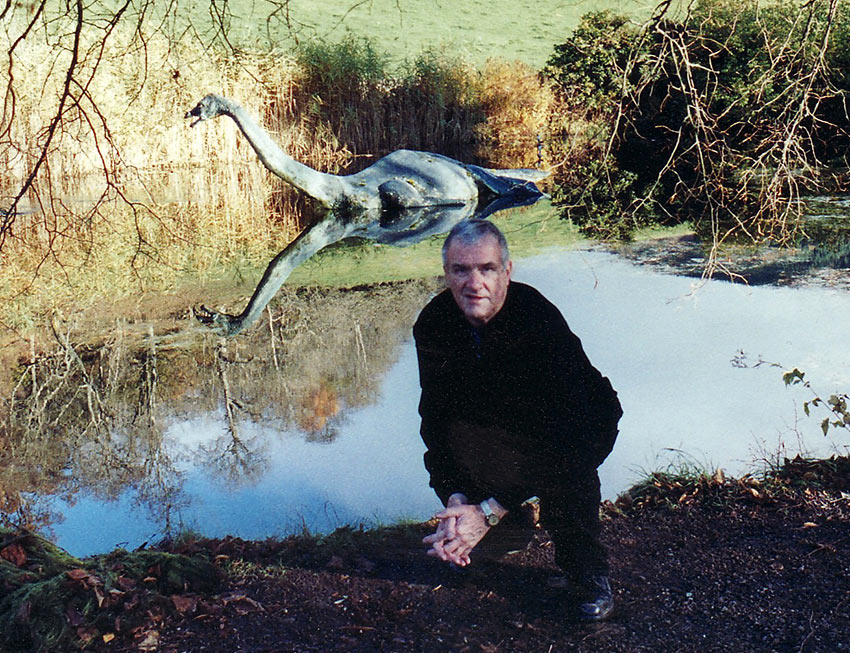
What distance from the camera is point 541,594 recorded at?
281 centimetres

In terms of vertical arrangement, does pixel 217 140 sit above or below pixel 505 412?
above

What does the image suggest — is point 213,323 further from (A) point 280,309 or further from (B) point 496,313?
(B) point 496,313

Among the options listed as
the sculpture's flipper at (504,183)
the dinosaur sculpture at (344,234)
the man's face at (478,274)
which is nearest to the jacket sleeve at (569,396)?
the man's face at (478,274)

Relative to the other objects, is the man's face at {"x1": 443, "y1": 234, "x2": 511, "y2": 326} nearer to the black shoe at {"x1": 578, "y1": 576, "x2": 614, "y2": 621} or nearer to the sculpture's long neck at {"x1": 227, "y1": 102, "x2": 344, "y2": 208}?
the black shoe at {"x1": 578, "y1": 576, "x2": 614, "y2": 621}

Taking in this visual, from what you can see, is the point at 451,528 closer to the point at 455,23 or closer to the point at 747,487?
the point at 747,487

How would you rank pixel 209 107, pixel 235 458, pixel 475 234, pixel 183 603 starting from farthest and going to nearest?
1. pixel 209 107
2. pixel 235 458
3. pixel 183 603
4. pixel 475 234

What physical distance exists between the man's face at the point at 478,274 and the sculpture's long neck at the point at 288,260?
12.9ft

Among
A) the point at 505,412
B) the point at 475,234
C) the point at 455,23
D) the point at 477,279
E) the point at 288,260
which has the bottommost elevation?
the point at 505,412

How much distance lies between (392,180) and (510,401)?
9.40m

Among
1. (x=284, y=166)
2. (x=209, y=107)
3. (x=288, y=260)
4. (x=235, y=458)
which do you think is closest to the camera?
(x=235, y=458)

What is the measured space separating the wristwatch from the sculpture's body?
19.0ft

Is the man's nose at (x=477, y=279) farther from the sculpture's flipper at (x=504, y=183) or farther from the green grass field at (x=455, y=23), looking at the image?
the green grass field at (x=455, y=23)

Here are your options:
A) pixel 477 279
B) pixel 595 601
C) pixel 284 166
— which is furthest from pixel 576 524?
pixel 284 166

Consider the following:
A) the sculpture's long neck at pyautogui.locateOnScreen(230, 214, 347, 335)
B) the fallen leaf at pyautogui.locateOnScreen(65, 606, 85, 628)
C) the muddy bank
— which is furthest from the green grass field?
the fallen leaf at pyautogui.locateOnScreen(65, 606, 85, 628)
